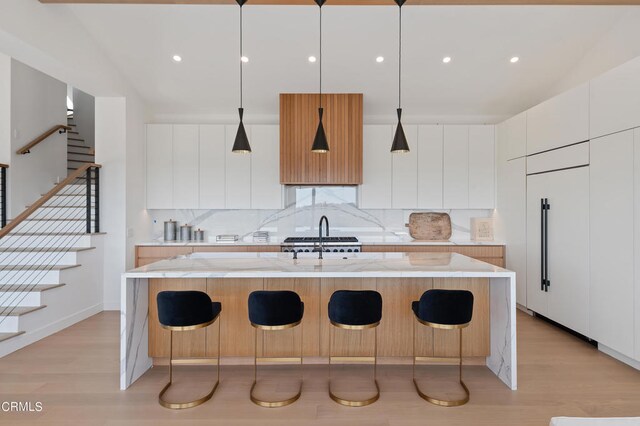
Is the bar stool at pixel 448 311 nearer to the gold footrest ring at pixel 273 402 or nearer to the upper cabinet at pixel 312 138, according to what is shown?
the gold footrest ring at pixel 273 402

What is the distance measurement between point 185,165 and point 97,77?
1485mm

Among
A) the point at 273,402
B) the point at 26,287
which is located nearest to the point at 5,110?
the point at 26,287

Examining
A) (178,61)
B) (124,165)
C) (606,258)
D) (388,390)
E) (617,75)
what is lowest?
(388,390)

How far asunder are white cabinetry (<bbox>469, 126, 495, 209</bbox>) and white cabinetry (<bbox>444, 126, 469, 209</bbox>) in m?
0.07

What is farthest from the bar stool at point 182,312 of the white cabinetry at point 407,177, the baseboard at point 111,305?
the white cabinetry at point 407,177

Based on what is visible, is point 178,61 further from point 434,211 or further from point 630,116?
point 630,116

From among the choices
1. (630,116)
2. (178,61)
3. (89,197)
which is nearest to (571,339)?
(630,116)

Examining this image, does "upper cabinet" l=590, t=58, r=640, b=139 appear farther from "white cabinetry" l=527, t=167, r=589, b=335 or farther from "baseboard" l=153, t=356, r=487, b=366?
"baseboard" l=153, t=356, r=487, b=366

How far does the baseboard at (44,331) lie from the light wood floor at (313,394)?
12 centimetres

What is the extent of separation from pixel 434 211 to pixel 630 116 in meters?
2.67

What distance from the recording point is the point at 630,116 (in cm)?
294

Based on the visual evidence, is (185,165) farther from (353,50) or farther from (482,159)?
(482,159)

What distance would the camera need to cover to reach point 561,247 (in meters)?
3.77

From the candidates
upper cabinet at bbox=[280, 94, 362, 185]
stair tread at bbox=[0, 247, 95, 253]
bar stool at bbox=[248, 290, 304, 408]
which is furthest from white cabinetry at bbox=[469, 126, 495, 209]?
stair tread at bbox=[0, 247, 95, 253]
